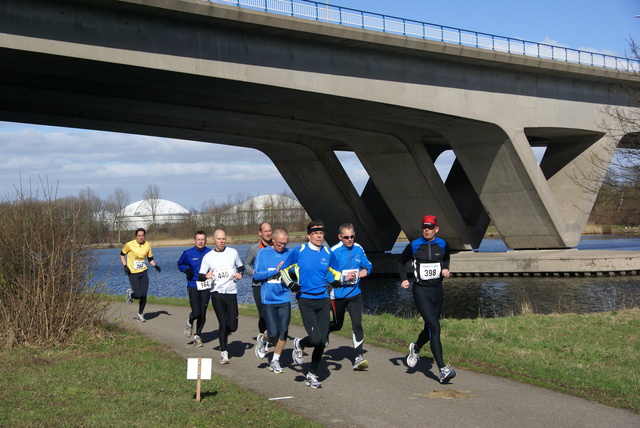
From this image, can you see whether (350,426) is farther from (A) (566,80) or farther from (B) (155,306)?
(A) (566,80)

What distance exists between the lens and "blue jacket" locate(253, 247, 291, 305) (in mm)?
10055

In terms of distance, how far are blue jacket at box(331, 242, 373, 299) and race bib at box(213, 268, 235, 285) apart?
71.2 inches

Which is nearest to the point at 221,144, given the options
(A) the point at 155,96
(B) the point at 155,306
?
(A) the point at 155,96

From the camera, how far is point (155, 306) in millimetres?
19797

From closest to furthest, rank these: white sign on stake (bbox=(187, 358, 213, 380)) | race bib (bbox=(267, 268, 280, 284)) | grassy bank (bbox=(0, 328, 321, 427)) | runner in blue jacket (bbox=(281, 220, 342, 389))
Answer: grassy bank (bbox=(0, 328, 321, 427)) → white sign on stake (bbox=(187, 358, 213, 380)) → runner in blue jacket (bbox=(281, 220, 342, 389)) → race bib (bbox=(267, 268, 280, 284))

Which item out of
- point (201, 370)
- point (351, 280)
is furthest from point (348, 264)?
point (201, 370)

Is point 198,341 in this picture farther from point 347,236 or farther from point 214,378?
point 347,236

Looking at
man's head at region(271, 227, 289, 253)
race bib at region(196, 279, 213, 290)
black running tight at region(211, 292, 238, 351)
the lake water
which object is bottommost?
the lake water

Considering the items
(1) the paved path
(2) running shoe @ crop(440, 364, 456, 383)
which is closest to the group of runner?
(2) running shoe @ crop(440, 364, 456, 383)

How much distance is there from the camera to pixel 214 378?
9.22 metres

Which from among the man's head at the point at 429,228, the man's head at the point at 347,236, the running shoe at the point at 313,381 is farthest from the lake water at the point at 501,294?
the running shoe at the point at 313,381

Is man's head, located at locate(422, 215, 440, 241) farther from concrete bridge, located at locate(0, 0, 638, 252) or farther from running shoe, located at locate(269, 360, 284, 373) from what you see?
concrete bridge, located at locate(0, 0, 638, 252)

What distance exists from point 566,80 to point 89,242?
28.7 meters

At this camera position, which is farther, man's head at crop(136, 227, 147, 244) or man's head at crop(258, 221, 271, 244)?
man's head at crop(136, 227, 147, 244)
